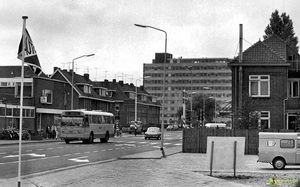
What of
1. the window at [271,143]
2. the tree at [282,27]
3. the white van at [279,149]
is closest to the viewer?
the white van at [279,149]

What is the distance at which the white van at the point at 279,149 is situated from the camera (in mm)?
24172

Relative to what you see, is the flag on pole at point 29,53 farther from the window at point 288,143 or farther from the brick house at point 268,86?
the brick house at point 268,86

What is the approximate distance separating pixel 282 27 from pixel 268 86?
20592mm

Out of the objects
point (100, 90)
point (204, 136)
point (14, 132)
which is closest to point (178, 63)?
point (100, 90)

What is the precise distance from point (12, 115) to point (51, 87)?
14.2 metres

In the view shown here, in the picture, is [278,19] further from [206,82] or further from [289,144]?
[206,82]

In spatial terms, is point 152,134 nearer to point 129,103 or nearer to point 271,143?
point 271,143

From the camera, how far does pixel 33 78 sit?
238 ft

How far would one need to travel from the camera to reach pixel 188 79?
7480 inches

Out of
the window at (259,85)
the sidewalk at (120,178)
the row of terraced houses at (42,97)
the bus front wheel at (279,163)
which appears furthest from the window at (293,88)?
the row of terraced houses at (42,97)

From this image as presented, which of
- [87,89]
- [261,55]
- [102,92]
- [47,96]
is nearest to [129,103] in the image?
[102,92]

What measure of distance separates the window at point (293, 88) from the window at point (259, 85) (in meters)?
2.12

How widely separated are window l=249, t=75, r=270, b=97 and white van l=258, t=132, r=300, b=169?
17.9 m

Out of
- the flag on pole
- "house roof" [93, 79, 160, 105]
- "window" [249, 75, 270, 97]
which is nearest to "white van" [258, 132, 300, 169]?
the flag on pole
